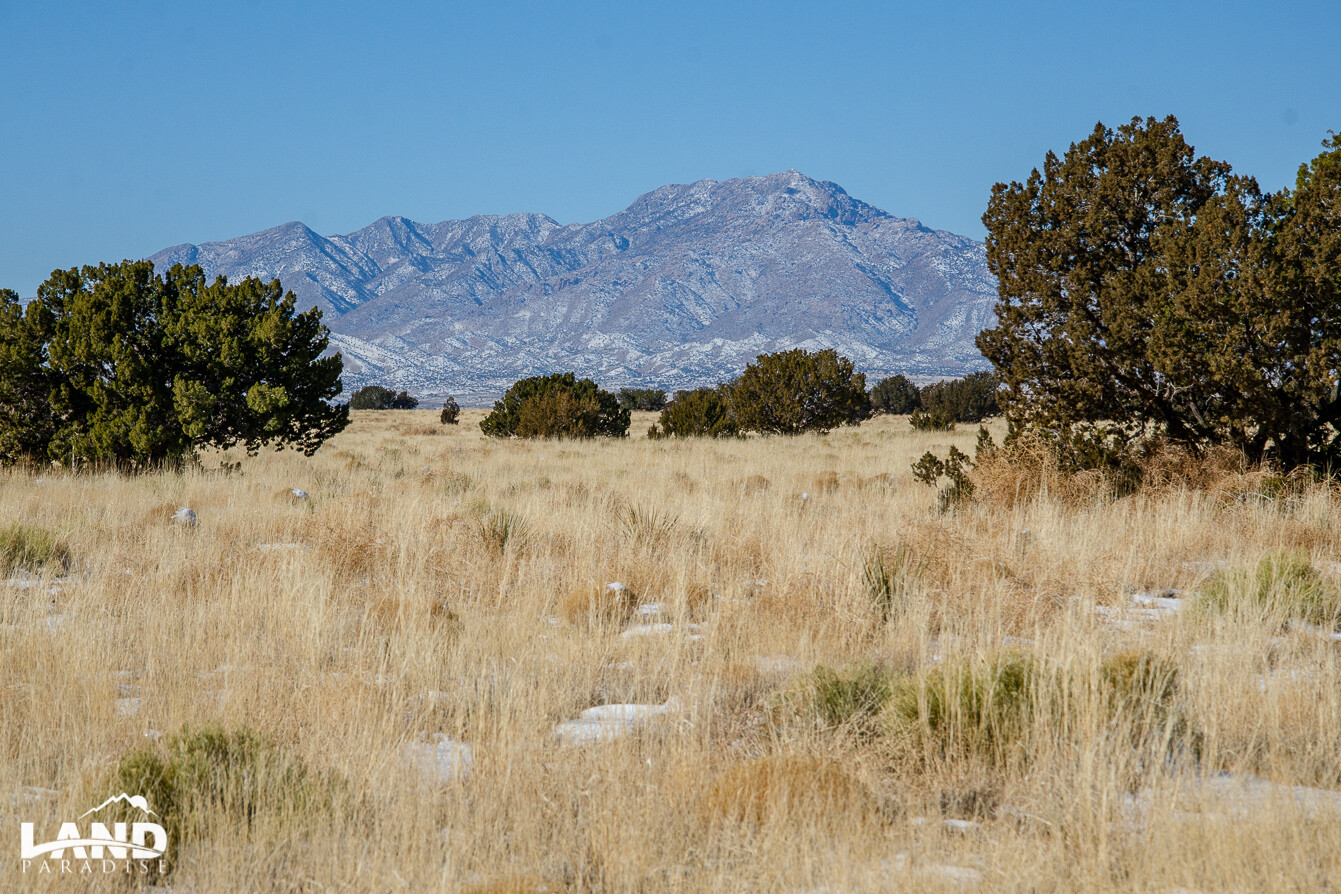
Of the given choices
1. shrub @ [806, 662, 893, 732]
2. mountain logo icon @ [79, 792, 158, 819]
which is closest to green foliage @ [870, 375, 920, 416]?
shrub @ [806, 662, 893, 732]

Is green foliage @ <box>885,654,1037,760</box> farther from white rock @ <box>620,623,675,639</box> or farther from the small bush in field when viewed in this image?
white rock @ <box>620,623,675,639</box>

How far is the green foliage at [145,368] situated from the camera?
42.1ft

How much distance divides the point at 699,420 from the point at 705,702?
2310 cm

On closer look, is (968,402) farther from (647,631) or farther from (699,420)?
(647,631)

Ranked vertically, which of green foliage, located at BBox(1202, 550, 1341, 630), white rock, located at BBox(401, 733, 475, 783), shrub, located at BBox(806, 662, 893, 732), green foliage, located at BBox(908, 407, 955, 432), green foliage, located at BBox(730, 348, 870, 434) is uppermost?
green foliage, located at BBox(730, 348, 870, 434)

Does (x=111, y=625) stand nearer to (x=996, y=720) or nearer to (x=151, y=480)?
(x=996, y=720)

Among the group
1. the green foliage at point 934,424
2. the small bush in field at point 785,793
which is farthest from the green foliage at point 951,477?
the green foliage at point 934,424

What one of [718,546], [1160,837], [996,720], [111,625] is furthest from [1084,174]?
[111,625]

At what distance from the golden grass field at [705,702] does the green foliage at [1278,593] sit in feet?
0.22

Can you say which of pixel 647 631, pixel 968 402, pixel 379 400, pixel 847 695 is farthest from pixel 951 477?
pixel 379 400

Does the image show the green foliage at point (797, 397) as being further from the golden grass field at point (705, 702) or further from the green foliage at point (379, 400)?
the green foliage at point (379, 400)

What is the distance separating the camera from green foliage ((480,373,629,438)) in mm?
26547

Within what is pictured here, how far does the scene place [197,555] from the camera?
269 inches

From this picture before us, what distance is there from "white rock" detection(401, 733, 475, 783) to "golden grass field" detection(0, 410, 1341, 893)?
0.07ft
